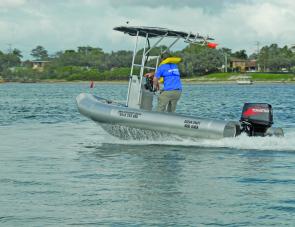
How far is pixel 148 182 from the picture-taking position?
11.6 metres

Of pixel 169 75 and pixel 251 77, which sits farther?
pixel 251 77

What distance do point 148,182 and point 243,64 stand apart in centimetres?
16109

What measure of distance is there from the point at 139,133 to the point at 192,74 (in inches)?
5372

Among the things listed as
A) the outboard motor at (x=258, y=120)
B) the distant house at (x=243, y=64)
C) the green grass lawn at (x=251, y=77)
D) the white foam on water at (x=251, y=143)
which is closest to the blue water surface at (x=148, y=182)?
the white foam on water at (x=251, y=143)

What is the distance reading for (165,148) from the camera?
15.5m

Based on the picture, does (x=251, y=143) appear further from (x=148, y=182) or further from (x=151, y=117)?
(x=148, y=182)

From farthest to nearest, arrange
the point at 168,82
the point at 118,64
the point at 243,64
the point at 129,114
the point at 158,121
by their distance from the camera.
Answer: the point at 243,64
the point at 118,64
the point at 168,82
the point at 129,114
the point at 158,121

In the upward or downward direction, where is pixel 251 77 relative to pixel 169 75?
downward

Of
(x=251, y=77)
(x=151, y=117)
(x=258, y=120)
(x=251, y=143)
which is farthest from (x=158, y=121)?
(x=251, y=77)

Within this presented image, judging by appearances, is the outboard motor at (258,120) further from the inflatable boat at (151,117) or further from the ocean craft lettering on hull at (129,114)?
the ocean craft lettering on hull at (129,114)

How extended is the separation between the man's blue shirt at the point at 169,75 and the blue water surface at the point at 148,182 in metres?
1.15

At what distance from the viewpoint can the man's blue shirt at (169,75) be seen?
16328 millimetres

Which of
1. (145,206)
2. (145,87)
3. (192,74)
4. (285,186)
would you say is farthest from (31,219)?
(192,74)

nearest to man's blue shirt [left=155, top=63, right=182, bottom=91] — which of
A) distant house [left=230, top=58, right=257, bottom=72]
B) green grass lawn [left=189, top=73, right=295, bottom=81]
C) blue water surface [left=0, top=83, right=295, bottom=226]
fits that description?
blue water surface [left=0, top=83, right=295, bottom=226]
